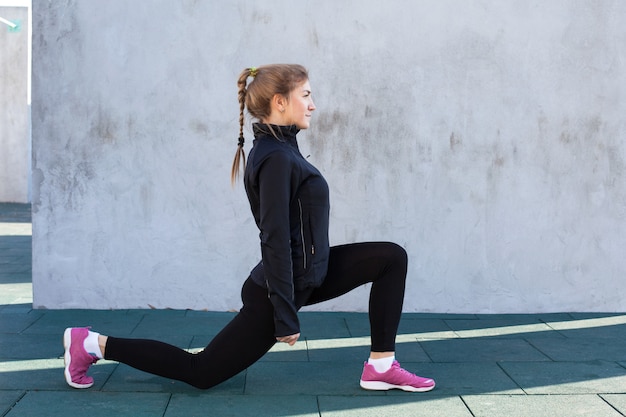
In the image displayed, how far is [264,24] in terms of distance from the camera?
6199mm

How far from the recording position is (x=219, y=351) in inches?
157

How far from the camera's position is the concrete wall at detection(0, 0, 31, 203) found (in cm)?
1922

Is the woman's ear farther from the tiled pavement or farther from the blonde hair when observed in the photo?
the tiled pavement

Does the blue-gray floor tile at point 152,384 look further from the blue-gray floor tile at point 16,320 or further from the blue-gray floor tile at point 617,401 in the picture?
the blue-gray floor tile at point 617,401

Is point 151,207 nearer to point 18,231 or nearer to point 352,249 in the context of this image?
point 352,249

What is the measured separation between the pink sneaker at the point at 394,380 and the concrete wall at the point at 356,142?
2.16 metres

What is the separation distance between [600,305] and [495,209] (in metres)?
1.07

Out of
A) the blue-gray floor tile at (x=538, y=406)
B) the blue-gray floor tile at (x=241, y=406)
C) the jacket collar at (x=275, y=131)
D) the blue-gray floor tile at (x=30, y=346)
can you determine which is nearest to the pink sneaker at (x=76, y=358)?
the blue-gray floor tile at (x=241, y=406)

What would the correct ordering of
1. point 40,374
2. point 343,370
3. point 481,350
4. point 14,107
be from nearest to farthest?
1. point 40,374
2. point 343,370
3. point 481,350
4. point 14,107

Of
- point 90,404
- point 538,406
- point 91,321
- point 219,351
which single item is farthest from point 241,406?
point 91,321

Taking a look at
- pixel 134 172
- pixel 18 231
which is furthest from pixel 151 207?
pixel 18 231

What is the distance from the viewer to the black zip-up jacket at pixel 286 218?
3.71 metres

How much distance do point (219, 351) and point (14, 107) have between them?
55.5 feet

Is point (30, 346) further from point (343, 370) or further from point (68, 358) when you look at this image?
point (343, 370)
